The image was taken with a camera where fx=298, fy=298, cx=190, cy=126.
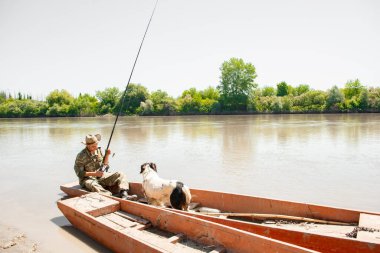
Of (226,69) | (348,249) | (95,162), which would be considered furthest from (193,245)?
(226,69)

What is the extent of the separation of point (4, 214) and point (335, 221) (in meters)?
7.32

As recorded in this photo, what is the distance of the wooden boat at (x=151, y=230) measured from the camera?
13.3 ft

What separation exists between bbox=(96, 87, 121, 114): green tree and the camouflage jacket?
78.4 metres

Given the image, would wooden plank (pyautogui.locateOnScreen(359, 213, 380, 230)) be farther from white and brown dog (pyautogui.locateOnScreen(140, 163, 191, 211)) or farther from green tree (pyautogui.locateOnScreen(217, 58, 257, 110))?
Result: green tree (pyautogui.locateOnScreen(217, 58, 257, 110))

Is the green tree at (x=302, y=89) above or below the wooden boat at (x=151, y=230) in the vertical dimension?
above

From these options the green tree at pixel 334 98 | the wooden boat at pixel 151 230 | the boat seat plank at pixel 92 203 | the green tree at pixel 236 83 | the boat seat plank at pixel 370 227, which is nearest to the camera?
the boat seat plank at pixel 370 227

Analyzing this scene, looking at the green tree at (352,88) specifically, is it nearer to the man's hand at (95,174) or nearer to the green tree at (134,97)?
the green tree at (134,97)

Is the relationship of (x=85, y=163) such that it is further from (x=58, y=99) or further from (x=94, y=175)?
(x=58, y=99)

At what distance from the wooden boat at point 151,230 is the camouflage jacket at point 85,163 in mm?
899

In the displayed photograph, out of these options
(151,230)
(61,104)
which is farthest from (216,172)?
(61,104)

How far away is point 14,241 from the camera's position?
5.67 meters

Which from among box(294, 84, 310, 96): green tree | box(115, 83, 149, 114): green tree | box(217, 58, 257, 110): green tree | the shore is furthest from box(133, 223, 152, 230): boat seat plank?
box(294, 84, 310, 96): green tree

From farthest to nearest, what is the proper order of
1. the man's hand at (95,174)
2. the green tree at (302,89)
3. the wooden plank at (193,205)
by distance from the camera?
the green tree at (302,89), the man's hand at (95,174), the wooden plank at (193,205)

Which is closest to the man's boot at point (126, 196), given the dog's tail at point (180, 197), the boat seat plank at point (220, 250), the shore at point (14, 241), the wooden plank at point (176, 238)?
the dog's tail at point (180, 197)
